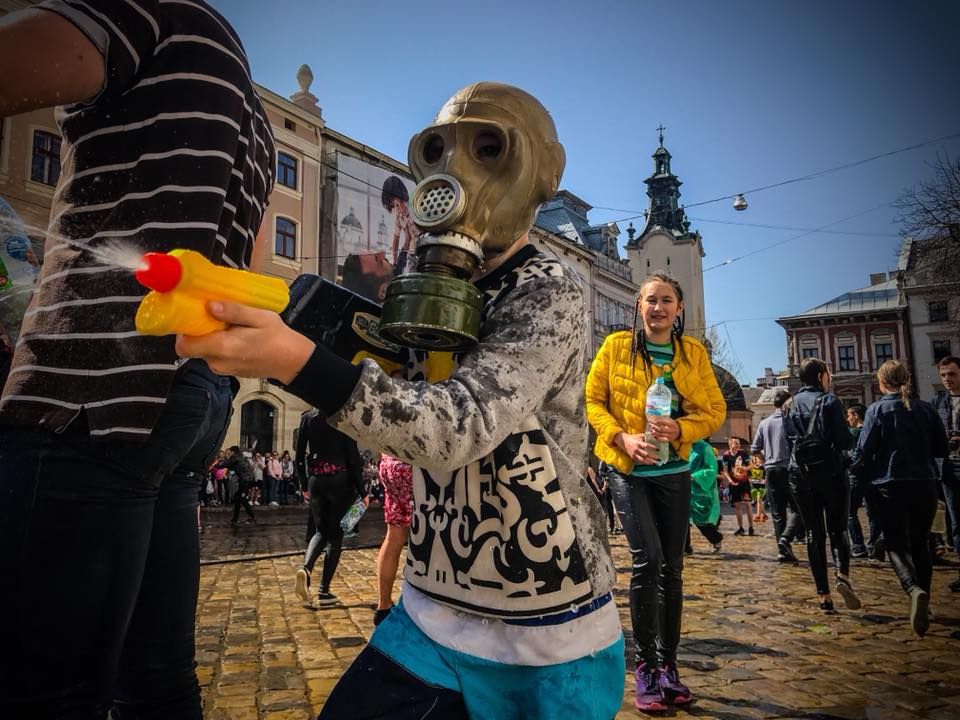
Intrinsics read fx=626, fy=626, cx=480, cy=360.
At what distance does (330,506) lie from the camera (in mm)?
5797

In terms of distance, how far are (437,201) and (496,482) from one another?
624 millimetres

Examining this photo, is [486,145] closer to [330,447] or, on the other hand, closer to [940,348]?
[330,447]

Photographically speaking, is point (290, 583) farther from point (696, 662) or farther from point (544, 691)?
point (544, 691)

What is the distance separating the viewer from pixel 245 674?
369cm

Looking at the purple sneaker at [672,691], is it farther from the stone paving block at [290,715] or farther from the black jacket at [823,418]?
the black jacket at [823,418]

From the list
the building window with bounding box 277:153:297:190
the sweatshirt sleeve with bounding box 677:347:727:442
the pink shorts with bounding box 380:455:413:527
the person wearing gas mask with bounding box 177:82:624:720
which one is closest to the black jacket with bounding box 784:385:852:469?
the sweatshirt sleeve with bounding box 677:347:727:442

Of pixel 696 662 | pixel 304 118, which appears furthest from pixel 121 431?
pixel 304 118

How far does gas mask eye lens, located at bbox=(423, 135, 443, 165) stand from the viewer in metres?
1.52

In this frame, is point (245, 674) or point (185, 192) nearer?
point (185, 192)

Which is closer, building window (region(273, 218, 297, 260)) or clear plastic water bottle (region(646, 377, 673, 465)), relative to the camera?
clear plastic water bottle (region(646, 377, 673, 465))

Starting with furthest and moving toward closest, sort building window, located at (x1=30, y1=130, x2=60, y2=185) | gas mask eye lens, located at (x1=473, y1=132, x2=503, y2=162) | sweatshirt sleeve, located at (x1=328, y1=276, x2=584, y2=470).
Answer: building window, located at (x1=30, y1=130, x2=60, y2=185) < gas mask eye lens, located at (x1=473, y1=132, x2=503, y2=162) < sweatshirt sleeve, located at (x1=328, y1=276, x2=584, y2=470)

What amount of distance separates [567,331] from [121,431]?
0.95 metres

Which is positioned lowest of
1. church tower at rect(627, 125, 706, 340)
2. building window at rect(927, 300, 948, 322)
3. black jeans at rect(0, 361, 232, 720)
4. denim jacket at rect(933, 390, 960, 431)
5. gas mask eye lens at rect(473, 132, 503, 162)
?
black jeans at rect(0, 361, 232, 720)

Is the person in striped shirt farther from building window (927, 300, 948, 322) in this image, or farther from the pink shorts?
building window (927, 300, 948, 322)
